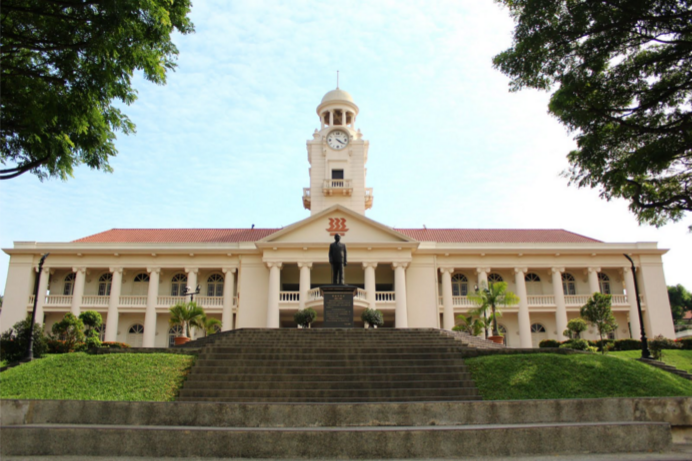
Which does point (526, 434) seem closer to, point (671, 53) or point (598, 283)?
point (671, 53)

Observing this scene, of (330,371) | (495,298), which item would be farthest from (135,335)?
(330,371)

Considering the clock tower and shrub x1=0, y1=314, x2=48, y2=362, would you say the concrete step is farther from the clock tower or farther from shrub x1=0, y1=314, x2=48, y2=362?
the clock tower

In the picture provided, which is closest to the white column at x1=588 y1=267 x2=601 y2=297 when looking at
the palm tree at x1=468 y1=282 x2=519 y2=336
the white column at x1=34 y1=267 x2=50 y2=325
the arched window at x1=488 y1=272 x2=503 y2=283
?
the arched window at x1=488 y1=272 x2=503 y2=283

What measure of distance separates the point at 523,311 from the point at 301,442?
2951 centimetres

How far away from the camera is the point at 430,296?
33281 mm

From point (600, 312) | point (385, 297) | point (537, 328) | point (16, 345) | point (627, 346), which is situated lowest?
point (627, 346)

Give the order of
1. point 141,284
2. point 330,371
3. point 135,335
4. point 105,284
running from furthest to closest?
point 141,284 → point 105,284 → point 135,335 → point 330,371

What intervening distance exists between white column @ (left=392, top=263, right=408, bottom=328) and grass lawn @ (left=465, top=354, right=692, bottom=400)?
15.9 meters

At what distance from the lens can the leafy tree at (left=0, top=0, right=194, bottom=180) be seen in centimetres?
998

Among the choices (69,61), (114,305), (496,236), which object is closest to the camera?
(69,61)

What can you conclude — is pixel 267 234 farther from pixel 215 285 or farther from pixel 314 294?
pixel 314 294

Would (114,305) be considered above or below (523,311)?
above

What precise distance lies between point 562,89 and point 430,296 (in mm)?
22488

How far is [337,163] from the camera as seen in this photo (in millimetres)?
39469
